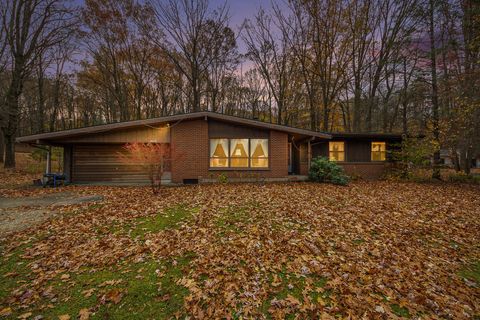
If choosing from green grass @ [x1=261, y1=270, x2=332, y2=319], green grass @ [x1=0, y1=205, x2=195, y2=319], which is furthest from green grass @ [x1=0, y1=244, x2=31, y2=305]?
green grass @ [x1=261, y1=270, x2=332, y2=319]

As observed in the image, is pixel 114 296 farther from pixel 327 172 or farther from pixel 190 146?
pixel 327 172

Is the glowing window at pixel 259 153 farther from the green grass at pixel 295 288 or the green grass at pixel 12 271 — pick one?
the green grass at pixel 12 271

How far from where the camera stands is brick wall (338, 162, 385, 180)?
15.5 m

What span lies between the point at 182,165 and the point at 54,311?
987cm

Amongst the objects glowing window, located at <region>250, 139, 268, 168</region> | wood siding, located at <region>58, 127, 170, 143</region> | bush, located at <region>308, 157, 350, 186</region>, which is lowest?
bush, located at <region>308, 157, 350, 186</region>

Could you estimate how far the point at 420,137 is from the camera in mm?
14820

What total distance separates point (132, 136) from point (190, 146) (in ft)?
11.2

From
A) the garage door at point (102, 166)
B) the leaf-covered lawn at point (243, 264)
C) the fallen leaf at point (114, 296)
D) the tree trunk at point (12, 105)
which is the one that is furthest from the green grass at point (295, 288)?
the tree trunk at point (12, 105)

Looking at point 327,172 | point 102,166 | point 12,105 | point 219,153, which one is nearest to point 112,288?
point 219,153

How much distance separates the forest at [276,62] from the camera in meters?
13.9

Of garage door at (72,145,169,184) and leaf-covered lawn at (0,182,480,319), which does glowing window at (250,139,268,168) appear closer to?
leaf-covered lawn at (0,182,480,319)

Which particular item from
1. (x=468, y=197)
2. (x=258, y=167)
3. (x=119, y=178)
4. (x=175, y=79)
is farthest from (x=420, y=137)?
(x=175, y=79)

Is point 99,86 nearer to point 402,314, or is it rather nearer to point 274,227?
point 274,227

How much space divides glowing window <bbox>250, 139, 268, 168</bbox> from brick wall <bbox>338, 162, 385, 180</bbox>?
6.46 metres
